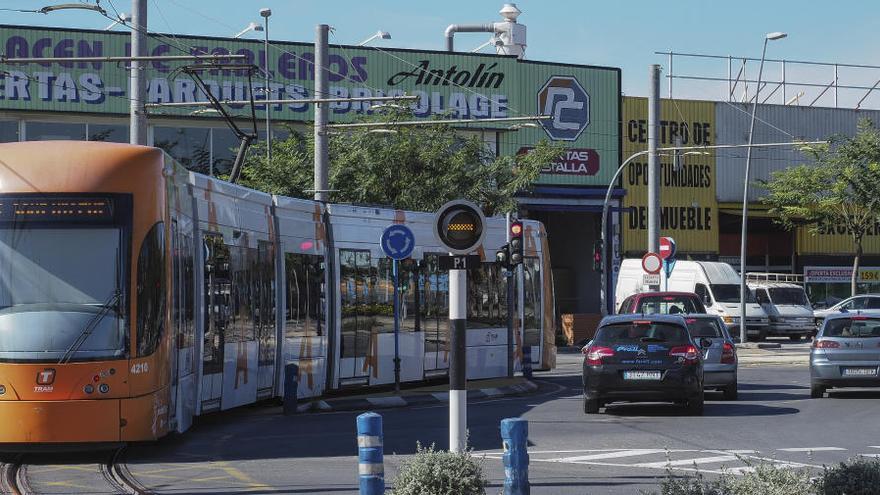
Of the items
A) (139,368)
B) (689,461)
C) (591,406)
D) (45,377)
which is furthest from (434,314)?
(45,377)

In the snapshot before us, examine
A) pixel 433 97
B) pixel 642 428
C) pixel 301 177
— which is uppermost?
pixel 433 97

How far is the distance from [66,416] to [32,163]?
108 inches

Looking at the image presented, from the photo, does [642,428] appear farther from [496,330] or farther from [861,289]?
[861,289]

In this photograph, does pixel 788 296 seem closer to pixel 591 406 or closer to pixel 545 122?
pixel 545 122

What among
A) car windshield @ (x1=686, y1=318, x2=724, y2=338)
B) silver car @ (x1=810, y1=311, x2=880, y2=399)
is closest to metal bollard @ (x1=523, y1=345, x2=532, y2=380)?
car windshield @ (x1=686, y1=318, x2=724, y2=338)

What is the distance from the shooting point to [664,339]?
21781mm

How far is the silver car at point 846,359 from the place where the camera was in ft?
82.5

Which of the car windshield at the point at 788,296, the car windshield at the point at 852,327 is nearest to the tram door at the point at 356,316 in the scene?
the car windshield at the point at 852,327

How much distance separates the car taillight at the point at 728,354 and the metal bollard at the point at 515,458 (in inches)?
608

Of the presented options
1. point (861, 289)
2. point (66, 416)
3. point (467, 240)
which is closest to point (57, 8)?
point (66, 416)

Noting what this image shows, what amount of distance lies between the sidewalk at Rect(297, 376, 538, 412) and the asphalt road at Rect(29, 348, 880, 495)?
70 centimetres

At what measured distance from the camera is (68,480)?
13.5 meters

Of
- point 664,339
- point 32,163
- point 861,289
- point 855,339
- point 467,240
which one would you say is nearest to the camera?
point 467,240

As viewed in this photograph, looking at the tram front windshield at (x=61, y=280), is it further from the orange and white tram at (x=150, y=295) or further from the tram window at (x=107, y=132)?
the tram window at (x=107, y=132)
